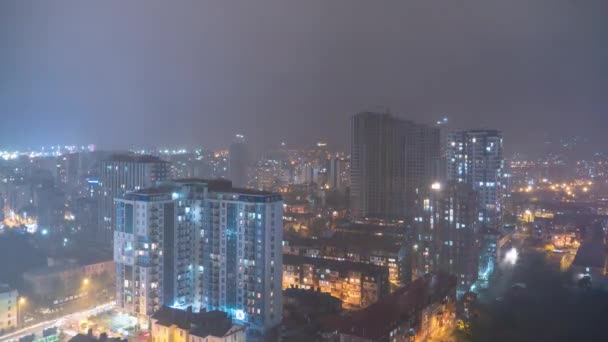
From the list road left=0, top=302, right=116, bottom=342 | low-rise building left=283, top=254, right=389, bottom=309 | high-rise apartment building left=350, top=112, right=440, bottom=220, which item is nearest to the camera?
road left=0, top=302, right=116, bottom=342

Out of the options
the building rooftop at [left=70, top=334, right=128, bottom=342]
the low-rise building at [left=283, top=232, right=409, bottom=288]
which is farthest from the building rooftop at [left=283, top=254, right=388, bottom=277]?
the building rooftop at [left=70, top=334, right=128, bottom=342]

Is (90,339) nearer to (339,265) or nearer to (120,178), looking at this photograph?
(339,265)

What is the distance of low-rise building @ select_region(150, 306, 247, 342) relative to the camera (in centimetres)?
929

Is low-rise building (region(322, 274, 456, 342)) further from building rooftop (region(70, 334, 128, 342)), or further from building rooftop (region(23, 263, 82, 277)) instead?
building rooftop (region(23, 263, 82, 277))

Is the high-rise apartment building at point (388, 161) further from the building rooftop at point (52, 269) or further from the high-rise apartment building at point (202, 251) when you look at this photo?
the high-rise apartment building at point (202, 251)

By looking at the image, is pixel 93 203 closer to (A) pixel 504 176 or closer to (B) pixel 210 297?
(B) pixel 210 297

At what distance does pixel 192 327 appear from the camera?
31.4 ft

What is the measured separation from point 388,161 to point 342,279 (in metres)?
12.5

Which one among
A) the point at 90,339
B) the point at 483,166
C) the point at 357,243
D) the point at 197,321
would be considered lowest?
the point at 90,339

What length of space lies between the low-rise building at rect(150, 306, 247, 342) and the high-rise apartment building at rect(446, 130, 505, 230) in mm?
13188

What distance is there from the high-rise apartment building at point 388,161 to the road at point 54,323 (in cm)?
1449

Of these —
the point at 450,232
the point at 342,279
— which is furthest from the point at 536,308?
the point at 342,279

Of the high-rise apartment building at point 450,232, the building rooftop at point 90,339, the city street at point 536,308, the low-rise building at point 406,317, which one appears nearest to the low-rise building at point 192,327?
the building rooftop at point 90,339

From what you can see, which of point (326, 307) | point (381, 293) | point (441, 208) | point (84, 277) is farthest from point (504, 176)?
point (84, 277)
